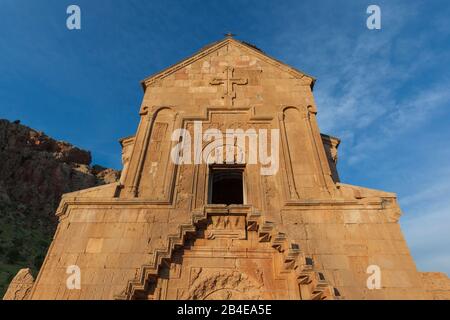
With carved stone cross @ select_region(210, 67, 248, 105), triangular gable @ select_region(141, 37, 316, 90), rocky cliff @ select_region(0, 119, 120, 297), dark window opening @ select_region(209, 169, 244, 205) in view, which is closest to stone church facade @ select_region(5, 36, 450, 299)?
carved stone cross @ select_region(210, 67, 248, 105)

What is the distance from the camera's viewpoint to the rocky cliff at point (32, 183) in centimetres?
3572

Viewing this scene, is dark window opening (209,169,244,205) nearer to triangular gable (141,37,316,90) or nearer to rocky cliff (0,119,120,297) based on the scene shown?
triangular gable (141,37,316,90)

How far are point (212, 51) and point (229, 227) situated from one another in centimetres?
797

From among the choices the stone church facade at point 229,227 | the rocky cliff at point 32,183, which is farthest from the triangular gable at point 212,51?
the rocky cliff at point 32,183

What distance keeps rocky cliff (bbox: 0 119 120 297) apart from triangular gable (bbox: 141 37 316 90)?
88.8 feet

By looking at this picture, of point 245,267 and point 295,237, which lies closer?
point 245,267

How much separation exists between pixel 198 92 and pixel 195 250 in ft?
20.2

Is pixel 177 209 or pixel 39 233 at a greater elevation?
pixel 39 233

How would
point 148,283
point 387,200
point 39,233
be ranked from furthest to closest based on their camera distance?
point 39,233 < point 387,200 < point 148,283

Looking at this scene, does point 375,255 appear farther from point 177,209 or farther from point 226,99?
point 226,99

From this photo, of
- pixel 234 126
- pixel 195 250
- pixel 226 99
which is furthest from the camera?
pixel 226 99

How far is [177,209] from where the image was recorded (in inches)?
356
